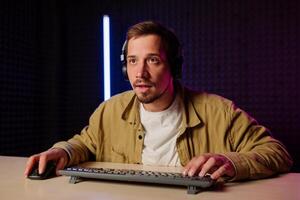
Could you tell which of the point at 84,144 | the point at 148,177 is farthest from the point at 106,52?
the point at 148,177

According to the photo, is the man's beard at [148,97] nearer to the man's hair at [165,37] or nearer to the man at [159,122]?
the man at [159,122]

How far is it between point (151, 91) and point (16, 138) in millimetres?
1621

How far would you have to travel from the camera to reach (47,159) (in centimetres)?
104

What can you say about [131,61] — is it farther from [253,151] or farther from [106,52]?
[106,52]

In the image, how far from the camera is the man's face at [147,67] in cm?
127

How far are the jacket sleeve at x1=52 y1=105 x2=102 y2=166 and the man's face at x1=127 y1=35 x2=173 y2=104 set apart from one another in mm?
265

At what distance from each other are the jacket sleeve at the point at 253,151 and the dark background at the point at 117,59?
1.40 m

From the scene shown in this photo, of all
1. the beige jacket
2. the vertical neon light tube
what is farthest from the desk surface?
the vertical neon light tube

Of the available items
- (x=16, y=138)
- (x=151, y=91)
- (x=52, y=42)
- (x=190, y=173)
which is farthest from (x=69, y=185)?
(x=52, y=42)

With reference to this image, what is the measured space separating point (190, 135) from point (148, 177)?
0.50 meters

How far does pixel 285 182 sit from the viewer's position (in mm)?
915

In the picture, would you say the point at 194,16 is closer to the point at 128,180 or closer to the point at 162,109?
the point at 162,109

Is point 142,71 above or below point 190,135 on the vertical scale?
above

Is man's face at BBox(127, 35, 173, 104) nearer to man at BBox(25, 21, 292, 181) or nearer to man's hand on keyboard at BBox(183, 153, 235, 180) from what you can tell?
man at BBox(25, 21, 292, 181)
